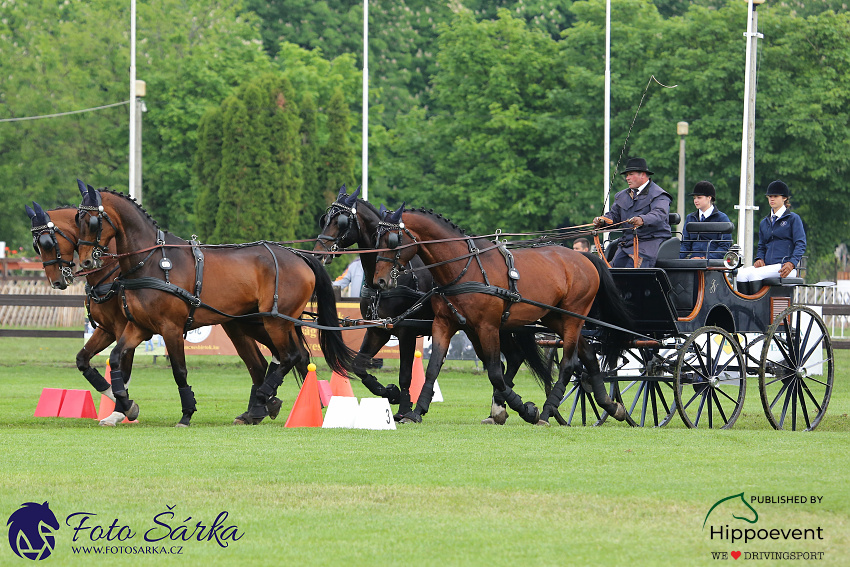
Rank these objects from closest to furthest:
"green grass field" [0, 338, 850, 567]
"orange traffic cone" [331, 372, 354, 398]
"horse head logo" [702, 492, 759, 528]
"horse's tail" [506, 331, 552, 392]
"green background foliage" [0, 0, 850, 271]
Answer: "green grass field" [0, 338, 850, 567]
"horse head logo" [702, 492, 759, 528]
"horse's tail" [506, 331, 552, 392]
"orange traffic cone" [331, 372, 354, 398]
"green background foliage" [0, 0, 850, 271]

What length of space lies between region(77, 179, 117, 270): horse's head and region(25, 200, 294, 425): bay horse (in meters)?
0.13

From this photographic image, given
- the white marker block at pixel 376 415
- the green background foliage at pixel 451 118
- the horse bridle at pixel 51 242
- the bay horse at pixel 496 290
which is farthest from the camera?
the green background foliage at pixel 451 118

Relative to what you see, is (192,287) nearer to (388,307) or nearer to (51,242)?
(51,242)

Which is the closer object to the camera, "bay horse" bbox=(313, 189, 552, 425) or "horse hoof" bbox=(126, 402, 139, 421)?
"bay horse" bbox=(313, 189, 552, 425)

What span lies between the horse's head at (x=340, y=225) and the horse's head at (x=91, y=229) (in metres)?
1.96

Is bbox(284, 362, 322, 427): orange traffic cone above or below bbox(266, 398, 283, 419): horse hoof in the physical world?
above

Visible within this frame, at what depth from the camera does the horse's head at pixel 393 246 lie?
38.5 feet

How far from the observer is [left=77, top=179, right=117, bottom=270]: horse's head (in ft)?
39.0

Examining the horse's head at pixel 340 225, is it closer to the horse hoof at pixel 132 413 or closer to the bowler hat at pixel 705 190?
the horse hoof at pixel 132 413

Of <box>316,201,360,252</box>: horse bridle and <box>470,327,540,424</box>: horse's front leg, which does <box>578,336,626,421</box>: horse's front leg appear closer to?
<box>470,327,540,424</box>: horse's front leg

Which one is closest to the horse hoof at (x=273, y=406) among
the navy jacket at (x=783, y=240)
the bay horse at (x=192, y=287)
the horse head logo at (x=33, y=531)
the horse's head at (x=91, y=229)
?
the bay horse at (x=192, y=287)

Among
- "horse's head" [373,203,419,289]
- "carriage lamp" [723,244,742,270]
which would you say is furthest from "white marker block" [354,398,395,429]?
"carriage lamp" [723,244,742,270]

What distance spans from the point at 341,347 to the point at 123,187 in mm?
30322

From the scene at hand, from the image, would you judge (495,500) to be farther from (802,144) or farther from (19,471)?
(802,144)
